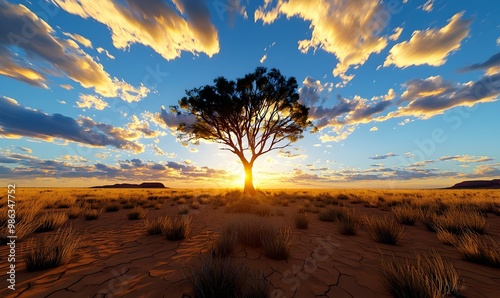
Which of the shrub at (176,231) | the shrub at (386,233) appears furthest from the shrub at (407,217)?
the shrub at (176,231)

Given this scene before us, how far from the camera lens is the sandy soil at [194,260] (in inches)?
105

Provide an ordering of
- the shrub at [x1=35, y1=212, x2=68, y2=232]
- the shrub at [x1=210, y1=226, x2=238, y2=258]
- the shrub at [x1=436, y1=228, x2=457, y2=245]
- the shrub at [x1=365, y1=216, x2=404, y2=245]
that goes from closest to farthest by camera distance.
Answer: the shrub at [x1=210, y1=226, x2=238, y2=258], the shrub at [x1=436, y1=228, x2=457, y2=245], the shrub at [x1=365, y1=216, x2=404, y2=245], the shrub at [x1=35, y1=212, x2=68, y2=232]

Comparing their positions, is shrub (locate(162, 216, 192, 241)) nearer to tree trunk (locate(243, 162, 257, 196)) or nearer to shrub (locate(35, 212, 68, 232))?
shrub (locate(35, 212, 68, 232))

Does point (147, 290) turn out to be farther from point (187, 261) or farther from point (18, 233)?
point (18, 233)

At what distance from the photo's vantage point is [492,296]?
8.30 ft

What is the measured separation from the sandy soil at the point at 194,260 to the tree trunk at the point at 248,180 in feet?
45.7

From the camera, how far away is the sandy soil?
2.68m

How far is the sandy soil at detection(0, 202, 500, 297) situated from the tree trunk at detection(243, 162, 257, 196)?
45.7ft

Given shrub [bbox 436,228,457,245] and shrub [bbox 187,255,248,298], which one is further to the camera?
shrub [bbox 436,228,457,245]

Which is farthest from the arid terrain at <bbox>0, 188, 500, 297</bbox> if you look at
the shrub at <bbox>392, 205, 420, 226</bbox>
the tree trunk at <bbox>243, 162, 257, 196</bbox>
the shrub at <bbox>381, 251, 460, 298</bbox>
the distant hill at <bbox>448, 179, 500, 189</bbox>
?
the distant hill at <bbox>448, 179, 500, 189</bbox>

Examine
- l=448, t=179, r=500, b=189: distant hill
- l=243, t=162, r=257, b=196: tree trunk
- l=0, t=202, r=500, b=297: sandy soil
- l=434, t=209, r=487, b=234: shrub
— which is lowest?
l=0, t=202, r=500, b=297: sandy soil

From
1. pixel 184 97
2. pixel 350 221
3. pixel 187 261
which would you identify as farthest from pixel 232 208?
pixel 184 97

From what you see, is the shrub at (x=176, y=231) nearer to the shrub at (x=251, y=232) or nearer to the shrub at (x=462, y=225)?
the shrub at (x=251, y=232)

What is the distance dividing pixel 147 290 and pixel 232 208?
7.74 metres
